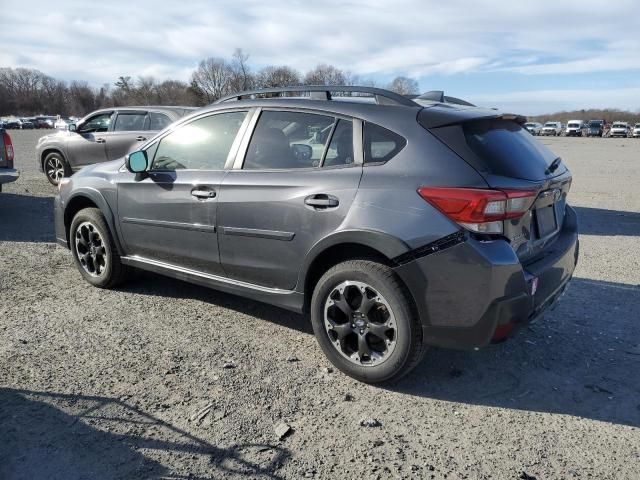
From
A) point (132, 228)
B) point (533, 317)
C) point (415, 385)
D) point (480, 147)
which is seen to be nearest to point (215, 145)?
point (132, 228)

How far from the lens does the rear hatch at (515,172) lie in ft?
10.00

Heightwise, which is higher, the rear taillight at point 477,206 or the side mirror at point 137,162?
the side mirror at point 137,162

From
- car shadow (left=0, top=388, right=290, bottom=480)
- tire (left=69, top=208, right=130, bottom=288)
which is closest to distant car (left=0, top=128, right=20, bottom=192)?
tire (left=69, top=208, right=130, bottom=288)

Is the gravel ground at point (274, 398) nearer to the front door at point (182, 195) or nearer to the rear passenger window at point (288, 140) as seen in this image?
the front door at point (182, 195)

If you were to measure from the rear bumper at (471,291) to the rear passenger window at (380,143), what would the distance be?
0.70m

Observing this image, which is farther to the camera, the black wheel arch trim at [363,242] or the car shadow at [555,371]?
the car shadow at [555,371]

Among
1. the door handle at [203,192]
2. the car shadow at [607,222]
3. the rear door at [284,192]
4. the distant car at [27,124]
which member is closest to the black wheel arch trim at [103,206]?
the door handle at [203,192]

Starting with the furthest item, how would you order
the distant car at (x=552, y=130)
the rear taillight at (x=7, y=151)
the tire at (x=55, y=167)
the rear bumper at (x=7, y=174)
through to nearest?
the distant car at (x=552, y=130) < the tire at (x=55, y=167) < the rear taillight at (x=7, y=151) < the rear bumper at (x=7, y=174)

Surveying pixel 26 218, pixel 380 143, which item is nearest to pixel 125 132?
pixel 26 218

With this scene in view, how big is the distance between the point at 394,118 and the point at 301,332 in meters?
1.84

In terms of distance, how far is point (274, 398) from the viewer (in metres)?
3.23

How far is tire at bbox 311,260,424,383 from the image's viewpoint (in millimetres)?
3188

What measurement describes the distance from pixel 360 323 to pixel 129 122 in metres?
8.71

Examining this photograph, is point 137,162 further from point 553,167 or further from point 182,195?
point 553,167
